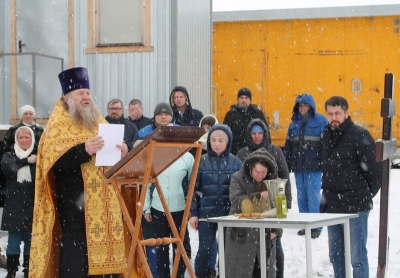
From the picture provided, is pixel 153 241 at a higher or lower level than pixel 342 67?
lower

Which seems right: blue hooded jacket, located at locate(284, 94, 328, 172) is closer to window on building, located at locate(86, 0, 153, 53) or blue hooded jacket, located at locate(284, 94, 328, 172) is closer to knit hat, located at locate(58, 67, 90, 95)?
window on building, located at locate(86, 0, 153, 53)

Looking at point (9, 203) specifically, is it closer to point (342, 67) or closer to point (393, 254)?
point (393, 254)

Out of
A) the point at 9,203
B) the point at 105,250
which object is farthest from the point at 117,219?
the point at 9,203

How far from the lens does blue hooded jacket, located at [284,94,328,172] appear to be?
982 cm

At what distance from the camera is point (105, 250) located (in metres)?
5.58

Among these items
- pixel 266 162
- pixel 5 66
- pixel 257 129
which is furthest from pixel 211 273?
pixel 5 66

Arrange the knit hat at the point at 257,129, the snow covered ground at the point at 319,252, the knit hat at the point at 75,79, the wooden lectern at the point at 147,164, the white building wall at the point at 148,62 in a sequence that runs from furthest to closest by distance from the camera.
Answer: the white building wall at the point at 148,62
the snow covered ground at the point at 319,252
the knit hat at the point at 257,129
the knit hat at the point at 75,79
the wooden lectern at the point at 147,164

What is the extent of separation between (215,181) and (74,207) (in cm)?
259

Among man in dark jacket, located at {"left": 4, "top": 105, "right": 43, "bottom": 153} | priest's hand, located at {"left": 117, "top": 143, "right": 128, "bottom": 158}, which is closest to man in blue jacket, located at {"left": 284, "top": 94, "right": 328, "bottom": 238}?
man in dark jacket, located at {"left": 4, "top": 105, "right": 43, "bottom": 153}

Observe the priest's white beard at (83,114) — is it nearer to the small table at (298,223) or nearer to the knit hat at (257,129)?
the small table at (298,223)

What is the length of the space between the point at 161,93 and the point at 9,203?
382cm

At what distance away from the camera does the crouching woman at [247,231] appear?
6.96m

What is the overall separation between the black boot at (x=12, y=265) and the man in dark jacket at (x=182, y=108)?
2.43 m

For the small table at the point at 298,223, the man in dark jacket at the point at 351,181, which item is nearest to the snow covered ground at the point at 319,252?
the man in dark jacket at the point at 351,181
